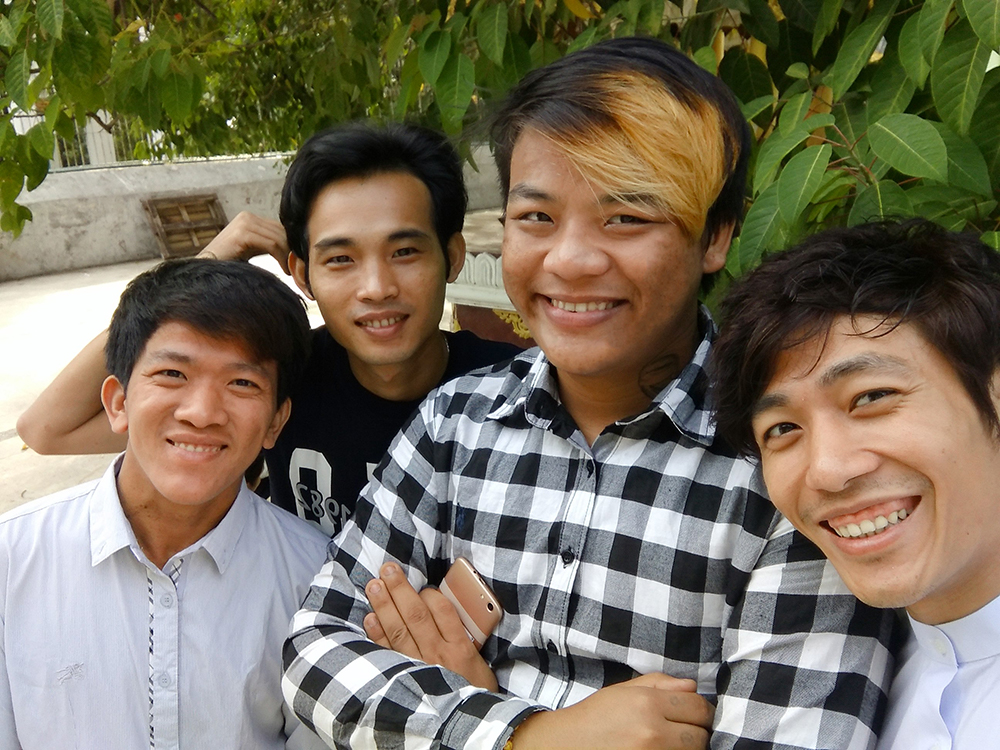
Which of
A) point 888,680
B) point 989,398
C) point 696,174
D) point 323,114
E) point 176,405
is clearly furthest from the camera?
point 323,114

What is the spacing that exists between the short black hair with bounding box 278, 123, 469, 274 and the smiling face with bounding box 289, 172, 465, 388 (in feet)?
0.10

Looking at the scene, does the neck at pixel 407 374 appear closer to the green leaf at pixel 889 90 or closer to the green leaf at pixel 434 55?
the green leaf at pixel 434 55

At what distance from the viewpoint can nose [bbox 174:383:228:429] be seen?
1.51m

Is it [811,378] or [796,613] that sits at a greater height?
[811,378]

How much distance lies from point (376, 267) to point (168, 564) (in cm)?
71

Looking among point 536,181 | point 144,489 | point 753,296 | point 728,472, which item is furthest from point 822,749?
point 144,489

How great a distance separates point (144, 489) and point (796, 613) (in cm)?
116

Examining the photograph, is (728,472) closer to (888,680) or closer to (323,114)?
(888,680)

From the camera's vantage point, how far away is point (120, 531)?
155cm

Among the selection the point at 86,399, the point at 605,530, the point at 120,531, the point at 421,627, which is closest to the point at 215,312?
the point at 120,531

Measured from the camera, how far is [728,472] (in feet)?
3.92

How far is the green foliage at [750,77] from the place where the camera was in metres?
1.13

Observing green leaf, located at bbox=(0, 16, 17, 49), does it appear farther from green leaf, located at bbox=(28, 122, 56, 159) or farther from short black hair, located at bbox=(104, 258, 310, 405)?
short black hair, located at bbox=(104, 258, 310, 405)

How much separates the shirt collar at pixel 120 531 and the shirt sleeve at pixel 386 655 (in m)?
0.26
